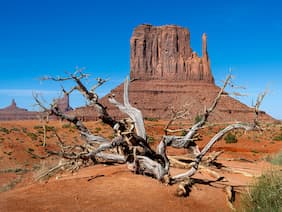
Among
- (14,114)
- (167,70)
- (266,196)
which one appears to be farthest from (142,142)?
(14,114)

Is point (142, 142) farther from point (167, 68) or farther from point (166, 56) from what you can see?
point (166, 56)

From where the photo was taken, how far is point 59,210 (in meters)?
6.72

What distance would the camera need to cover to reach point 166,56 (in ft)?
404

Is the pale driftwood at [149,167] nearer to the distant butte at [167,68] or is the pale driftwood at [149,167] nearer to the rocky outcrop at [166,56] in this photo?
the distant butte at [167,68]

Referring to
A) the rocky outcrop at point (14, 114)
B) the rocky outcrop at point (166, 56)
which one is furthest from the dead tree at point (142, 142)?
the rocky outcrop at point (14, 114)

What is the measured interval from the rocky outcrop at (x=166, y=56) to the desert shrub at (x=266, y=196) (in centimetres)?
11073

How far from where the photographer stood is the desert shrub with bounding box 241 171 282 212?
5817mm

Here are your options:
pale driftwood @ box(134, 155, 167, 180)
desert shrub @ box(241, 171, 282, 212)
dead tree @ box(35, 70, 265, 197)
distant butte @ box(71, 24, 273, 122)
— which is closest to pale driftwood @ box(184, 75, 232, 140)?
dead tree @ box(35, 70, 265, 197)

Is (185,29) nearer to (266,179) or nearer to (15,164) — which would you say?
(15,164)

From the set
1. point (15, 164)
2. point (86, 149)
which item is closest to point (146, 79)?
point (15, 164)

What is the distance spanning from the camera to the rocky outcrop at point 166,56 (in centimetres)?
11806

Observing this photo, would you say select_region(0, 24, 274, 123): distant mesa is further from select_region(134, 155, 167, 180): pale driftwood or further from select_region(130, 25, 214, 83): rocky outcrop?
select_region(134, 155, 167, 180): pale driftwood

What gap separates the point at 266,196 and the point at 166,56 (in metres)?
119

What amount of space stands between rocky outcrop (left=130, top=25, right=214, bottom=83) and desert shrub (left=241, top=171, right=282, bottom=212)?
11073cm
